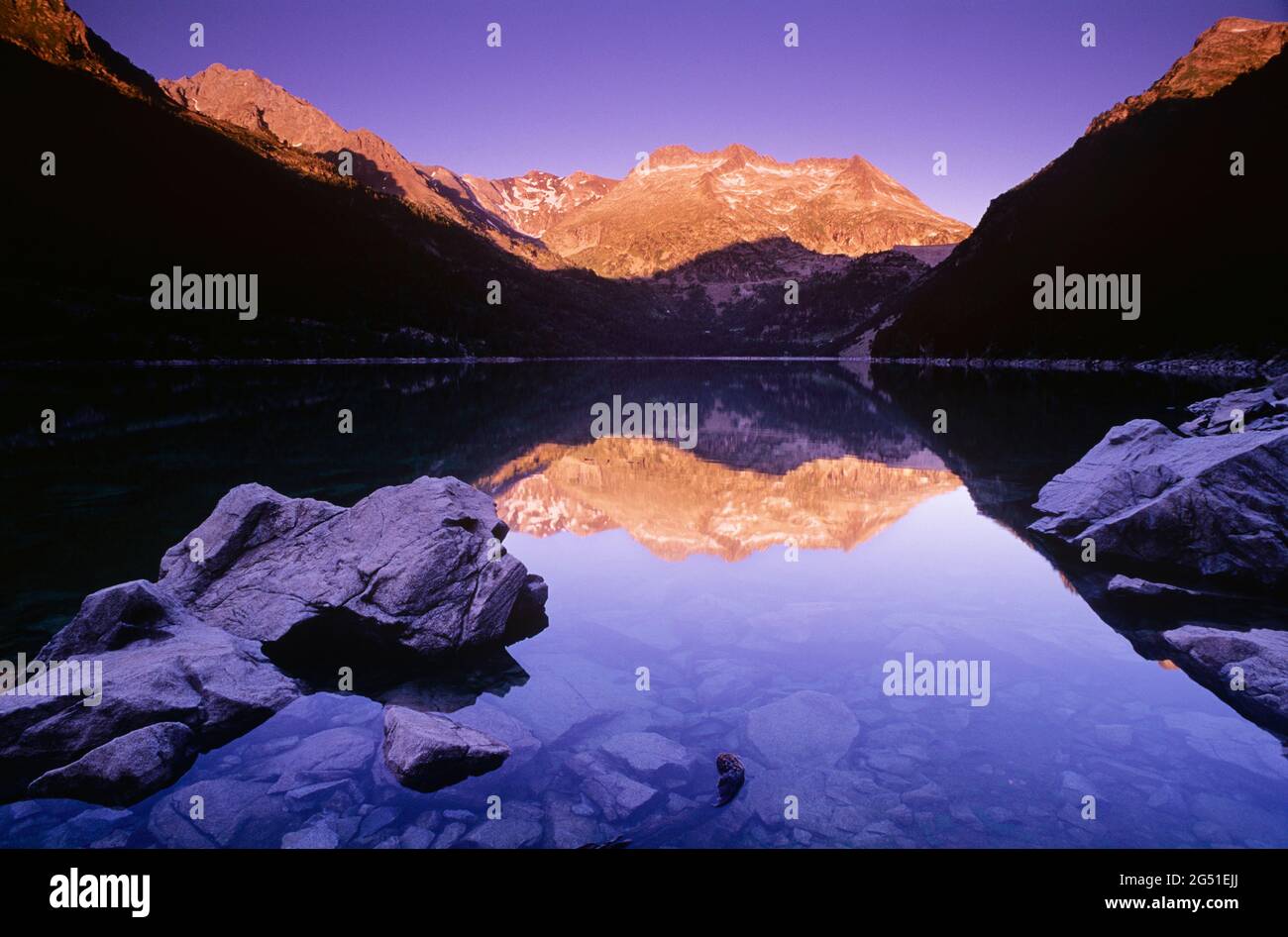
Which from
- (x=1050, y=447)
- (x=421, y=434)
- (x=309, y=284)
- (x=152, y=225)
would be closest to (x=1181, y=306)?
(x=1050, y=447)

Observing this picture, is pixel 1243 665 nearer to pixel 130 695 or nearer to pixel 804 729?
pixel 804 729

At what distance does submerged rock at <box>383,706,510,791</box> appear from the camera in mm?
6684

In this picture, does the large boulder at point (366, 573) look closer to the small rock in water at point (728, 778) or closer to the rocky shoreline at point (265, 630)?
the rocky shoreline at point (265, 630)

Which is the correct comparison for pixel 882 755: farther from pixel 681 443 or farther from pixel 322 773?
pixel 681 443

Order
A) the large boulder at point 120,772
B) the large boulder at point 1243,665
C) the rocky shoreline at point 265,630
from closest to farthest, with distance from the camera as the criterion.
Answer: the large boulder at point 120,772
the rocky shoreline at point 265,630
the large boulder at point 1243,665

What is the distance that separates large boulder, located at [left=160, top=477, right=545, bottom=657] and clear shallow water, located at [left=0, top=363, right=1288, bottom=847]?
836 millimetres

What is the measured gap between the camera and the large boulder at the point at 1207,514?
11.8 meters

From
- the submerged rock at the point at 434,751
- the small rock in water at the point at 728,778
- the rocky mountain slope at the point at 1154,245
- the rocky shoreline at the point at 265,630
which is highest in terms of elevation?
the rocky mountain slope at the point at 1154,245

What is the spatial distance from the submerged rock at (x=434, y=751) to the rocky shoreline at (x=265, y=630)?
0.06 ft

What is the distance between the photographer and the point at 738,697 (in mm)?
8625

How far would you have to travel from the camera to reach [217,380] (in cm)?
7794

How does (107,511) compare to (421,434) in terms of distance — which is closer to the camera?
(107,511)

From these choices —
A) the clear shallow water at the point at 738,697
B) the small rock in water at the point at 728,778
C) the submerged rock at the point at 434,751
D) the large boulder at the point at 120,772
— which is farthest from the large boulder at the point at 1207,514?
the large boulder at the point at 120,772
